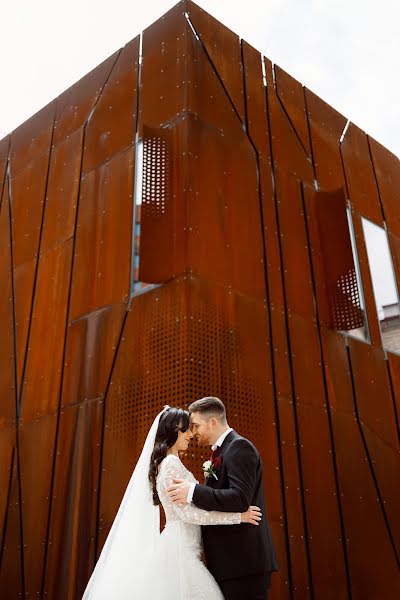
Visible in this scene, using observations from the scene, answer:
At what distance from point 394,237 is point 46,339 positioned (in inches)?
233

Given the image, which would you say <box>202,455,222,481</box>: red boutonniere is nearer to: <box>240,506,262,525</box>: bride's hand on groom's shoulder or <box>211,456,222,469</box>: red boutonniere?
<box>211,456,222,469</box>: red boutonniere

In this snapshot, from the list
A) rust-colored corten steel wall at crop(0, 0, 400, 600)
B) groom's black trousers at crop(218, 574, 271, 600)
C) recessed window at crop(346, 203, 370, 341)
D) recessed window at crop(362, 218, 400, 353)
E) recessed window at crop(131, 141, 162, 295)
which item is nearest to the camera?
groom's black trousers at crop(218, 574, 271, 600)

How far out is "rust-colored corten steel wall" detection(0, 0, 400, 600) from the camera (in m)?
5.39

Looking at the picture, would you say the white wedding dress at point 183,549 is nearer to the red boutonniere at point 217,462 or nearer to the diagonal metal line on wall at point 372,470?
the red boutonniere at point 217,462

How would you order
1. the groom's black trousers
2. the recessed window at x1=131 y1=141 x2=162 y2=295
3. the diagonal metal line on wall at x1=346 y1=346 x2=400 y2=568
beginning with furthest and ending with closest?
the diagonal metal line on wall at x1=346 y1=346 x2=400 y2=568
the recessed window at x1=131 y1=141 x2=162 y2=295
the groom's black trousers

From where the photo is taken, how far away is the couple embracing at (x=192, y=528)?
2654 mm

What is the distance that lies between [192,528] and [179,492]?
10.8 inches

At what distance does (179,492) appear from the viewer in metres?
2.71

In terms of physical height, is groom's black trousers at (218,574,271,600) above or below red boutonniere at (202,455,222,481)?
below

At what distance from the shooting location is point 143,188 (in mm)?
6141

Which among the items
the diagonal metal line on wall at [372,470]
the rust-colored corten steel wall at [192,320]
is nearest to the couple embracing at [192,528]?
the rust-colored corten steel wall at [192,320]

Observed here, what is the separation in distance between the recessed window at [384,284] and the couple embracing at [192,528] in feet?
18.1

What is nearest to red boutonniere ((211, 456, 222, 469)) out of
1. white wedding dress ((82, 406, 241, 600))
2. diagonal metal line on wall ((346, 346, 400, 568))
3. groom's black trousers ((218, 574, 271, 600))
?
white wedding dress ((82, 406, 241, 600))

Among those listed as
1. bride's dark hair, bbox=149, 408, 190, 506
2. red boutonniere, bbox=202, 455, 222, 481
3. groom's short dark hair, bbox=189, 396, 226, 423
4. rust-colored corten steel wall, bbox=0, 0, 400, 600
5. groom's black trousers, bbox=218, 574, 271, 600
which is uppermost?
rust-colored corten steel wall, bbox=0, 0, 400, 600
